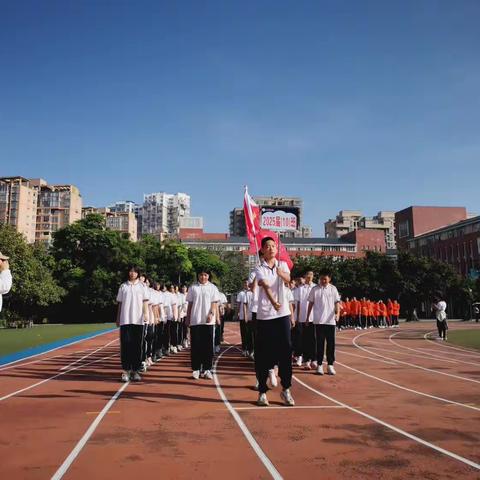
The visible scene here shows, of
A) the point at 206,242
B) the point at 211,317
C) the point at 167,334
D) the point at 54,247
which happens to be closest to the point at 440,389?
the point at 211,317

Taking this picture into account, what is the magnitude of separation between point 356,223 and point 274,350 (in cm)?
13585

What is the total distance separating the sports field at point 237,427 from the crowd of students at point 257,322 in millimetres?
430

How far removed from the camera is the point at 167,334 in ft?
37.5

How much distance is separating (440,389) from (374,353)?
18.1 feet

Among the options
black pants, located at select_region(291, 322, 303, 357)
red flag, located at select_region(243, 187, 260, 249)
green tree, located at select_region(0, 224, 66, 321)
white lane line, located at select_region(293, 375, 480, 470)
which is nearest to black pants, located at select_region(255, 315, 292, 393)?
white lane line, located at select_region(293, 375, 480, 470)

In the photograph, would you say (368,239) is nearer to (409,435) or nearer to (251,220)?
(251,220)

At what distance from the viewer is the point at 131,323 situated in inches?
297

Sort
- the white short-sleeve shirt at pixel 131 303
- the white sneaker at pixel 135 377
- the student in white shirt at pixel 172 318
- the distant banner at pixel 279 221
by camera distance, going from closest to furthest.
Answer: the white sneaker at pixel 135 377 → the white short-sleeve shirt at pixel 131 303 → the student in white shirt at pixel 172 318 → the distant banner at pixel 279 221

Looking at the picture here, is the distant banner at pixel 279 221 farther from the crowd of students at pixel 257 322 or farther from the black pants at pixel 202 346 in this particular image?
the black pants at pixel 202 346

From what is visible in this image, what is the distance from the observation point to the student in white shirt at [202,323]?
7.64m

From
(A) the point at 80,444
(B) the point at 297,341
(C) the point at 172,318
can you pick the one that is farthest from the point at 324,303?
(A) the point at 80,444

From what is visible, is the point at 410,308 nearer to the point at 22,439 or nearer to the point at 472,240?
the point at 472,240

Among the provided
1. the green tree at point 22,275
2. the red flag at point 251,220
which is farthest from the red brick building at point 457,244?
the red flag at point 251,220

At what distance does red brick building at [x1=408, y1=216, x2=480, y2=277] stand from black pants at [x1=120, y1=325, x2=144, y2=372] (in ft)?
180
